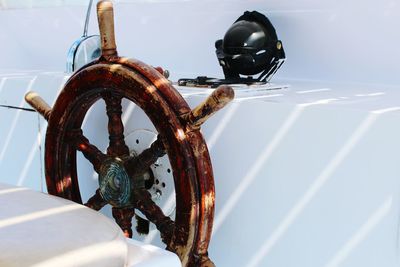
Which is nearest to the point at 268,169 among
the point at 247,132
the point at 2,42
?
the point at 247,132

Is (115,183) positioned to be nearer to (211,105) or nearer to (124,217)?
(124,217)

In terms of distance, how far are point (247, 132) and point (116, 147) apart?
0.34 meters

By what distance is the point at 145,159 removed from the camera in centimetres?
127

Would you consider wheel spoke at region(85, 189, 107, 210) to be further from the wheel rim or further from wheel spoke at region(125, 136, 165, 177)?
the wheel rim

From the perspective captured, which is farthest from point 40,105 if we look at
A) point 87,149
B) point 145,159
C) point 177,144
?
point 177,144

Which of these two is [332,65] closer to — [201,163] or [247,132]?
[247,132]

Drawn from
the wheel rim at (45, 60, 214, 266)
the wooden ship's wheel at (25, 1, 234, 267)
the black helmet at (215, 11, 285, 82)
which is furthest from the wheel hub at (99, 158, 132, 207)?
the black helmet at (215, 11, 285, 82)

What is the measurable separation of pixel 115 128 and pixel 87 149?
11cm

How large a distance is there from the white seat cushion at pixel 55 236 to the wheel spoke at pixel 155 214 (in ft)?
0.88

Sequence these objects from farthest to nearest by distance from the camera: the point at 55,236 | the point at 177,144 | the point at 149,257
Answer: the point at 177,144
the point at 149,257
the point at 55,236

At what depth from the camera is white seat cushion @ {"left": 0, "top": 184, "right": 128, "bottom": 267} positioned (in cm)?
84

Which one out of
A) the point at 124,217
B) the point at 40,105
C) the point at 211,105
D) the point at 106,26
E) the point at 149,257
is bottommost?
Result: the point at 124,217

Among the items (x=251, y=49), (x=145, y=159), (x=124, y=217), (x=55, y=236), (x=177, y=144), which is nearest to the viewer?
(x=55, y=236)

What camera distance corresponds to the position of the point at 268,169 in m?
1.24
